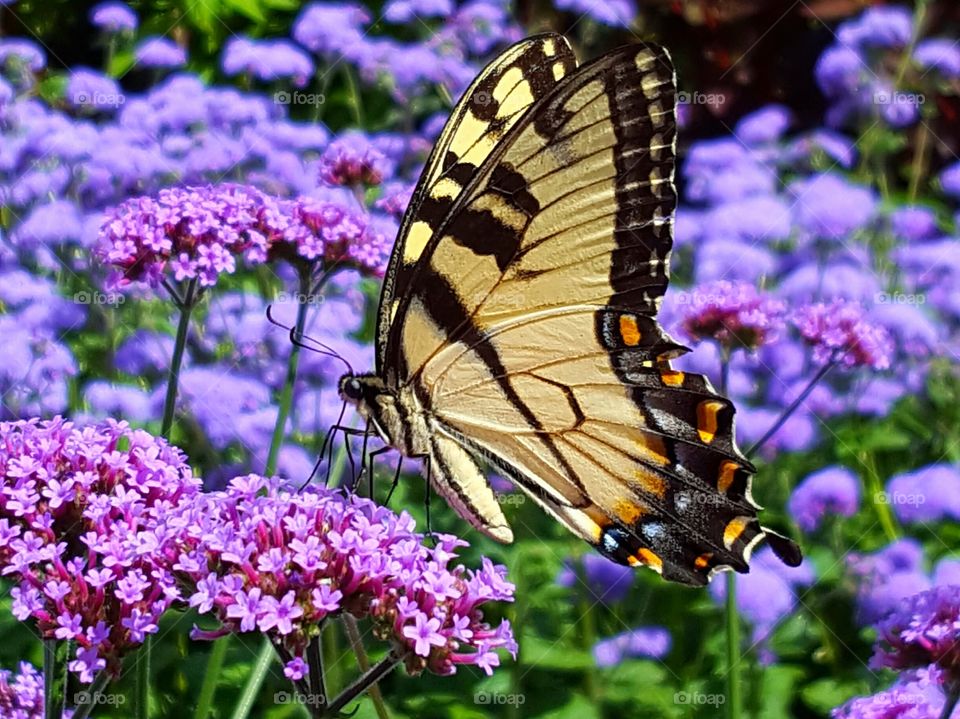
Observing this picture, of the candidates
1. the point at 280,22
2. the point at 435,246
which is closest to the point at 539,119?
the point at 435,246

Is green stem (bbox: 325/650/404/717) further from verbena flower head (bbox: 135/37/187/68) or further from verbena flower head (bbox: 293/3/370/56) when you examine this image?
verbena flower head (bbox: 135/37/187/68)

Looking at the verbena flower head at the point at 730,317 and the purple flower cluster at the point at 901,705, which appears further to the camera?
the verbena flower head at the point at 730,317

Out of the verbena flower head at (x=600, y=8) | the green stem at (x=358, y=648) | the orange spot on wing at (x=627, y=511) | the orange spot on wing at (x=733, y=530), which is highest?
the verbena flower head at (x=600, y=8)

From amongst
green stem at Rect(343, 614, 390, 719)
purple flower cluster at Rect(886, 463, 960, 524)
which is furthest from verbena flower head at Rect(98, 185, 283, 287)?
purple flower cluster at Rect(886, 463, 960, 524)

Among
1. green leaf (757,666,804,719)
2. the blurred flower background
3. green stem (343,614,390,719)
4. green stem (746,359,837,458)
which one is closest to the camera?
green stem (343,614,390,719)

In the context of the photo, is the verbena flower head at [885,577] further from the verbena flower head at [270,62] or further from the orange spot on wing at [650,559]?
the verbena flower head at [270,62]

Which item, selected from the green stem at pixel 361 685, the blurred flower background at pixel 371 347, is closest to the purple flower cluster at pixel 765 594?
the blurred flower background at pixel 371 347
